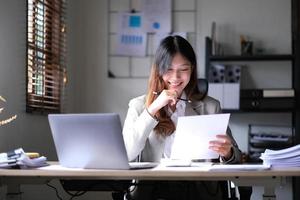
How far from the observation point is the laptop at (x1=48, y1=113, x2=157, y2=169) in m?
1.61

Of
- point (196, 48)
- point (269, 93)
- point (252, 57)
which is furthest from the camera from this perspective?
point (196, 48)

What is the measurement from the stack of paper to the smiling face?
50cm

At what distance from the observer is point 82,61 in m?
3.86

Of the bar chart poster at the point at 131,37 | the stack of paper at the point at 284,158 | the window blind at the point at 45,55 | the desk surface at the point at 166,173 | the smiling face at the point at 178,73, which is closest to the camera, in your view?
the desk surface at the point at 166,173

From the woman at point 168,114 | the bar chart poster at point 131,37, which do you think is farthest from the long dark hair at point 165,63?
the bar chart poster at point 131,37

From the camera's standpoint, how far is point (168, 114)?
2084 mm

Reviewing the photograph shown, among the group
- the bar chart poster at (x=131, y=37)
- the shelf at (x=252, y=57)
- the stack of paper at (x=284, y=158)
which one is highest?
the bar chart poster at (x=131, y=37)

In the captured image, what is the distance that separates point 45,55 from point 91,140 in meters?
1.60

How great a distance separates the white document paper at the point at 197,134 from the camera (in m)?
1.69

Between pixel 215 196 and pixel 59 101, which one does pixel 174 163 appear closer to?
pixel 215 196

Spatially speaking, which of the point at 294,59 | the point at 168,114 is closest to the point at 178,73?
the point at 168,114

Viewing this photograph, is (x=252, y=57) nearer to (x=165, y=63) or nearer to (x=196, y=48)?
(x=196, y=48)

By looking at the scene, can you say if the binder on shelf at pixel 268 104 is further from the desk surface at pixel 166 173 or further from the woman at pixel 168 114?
the desk surface at pixel 166 173

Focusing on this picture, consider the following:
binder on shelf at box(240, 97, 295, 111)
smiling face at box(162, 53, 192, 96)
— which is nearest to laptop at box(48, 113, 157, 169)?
smiling face at box(162, 53, 192, 96)
